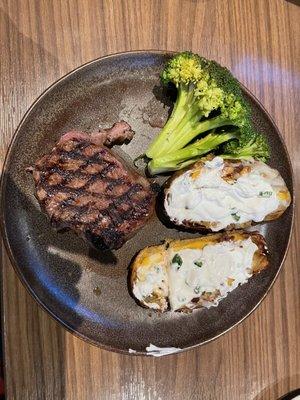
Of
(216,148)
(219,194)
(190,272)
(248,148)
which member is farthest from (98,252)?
(248,148)

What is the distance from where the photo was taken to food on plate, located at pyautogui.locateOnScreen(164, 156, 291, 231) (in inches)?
102

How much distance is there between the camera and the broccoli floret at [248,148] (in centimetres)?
264

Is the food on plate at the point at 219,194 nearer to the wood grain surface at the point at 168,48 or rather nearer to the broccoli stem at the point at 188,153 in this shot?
the broccoli stem at the point at 188,153

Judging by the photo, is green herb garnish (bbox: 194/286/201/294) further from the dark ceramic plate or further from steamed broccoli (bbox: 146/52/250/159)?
steamed broccoli (bbox: 146/52/250/159)

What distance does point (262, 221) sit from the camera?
277cm

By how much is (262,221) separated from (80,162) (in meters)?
0.94

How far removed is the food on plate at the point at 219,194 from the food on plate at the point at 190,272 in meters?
0.12

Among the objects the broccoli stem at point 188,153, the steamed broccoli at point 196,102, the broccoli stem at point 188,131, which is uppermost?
the steamed broccoli at point 196,102

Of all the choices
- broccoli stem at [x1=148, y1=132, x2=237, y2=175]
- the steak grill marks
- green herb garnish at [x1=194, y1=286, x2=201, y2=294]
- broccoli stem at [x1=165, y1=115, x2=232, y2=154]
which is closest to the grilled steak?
the steak grill marks

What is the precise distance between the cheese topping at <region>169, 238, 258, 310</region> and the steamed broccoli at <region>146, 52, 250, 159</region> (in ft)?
1.66

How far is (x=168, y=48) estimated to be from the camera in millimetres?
2820

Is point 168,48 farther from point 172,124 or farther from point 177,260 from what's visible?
point 177,260

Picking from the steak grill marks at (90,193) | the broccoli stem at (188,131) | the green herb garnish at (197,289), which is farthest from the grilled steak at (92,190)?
the green herb garnish at (197,289)

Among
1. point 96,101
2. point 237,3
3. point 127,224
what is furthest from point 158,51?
point 127,224
